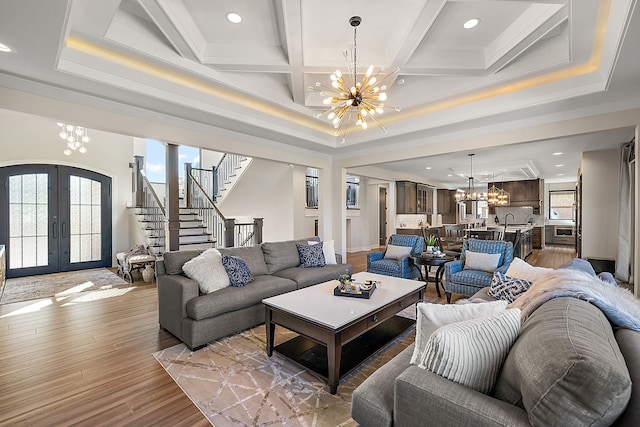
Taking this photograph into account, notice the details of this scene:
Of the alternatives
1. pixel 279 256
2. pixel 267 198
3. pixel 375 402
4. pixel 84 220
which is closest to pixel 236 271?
pixel 279 256

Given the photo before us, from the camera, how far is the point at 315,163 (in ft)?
21.7

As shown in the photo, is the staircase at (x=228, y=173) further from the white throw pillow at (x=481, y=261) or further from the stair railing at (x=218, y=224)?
the white throw pillow at (x=481, y=261)

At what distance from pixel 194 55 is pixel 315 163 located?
145 inches

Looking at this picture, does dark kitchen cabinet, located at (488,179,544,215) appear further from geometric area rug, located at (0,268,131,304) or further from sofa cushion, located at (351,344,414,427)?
geometric area rug, located at (0,268,131,304)

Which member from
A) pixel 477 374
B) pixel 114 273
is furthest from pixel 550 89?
pixel 114 273

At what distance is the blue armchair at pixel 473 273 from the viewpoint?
3.79m

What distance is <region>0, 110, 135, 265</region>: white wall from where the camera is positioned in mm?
6039

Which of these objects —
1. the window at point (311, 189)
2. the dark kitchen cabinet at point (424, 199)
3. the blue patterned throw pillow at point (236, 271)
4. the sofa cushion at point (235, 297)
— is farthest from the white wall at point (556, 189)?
the blue patterned throw pillow at point (236, 271)

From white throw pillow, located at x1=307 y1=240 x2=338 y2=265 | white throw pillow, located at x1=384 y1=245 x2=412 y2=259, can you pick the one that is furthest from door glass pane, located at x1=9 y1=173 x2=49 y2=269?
white throw pillow, located at x1=384 y1=245 x2=412 y2=259

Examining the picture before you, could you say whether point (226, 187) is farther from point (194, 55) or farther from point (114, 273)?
point (194, 55)

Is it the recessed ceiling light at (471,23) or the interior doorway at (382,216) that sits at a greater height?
the recessed ceiling light at (471,23)

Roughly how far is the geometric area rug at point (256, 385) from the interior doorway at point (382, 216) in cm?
858

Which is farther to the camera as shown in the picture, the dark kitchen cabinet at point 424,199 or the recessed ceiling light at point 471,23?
the dark kitchen cabinet at point 424,199

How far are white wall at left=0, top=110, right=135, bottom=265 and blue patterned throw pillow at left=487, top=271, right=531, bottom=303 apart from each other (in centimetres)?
769
